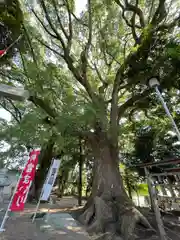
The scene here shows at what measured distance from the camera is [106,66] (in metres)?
8.18

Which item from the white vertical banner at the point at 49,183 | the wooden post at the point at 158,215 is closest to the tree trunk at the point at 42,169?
the white vertical banner at the point at 49,183

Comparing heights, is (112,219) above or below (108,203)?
below

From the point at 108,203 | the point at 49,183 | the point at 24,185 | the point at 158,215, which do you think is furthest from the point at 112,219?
the point at 24,185

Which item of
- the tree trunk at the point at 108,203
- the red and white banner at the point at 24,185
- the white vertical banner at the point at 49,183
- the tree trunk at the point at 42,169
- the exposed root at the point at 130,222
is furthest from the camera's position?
the tree trunk at the point at 42,169

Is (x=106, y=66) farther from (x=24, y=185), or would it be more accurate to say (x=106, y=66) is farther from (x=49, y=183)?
(x=24, y=185)

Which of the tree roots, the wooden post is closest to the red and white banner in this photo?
the tree roots

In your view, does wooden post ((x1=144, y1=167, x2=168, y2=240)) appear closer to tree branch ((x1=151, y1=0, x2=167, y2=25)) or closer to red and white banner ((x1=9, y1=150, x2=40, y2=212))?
red and white banner ((x1=9, y1=150, x2=40, y2=212))

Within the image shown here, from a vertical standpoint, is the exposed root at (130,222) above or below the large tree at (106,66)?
below

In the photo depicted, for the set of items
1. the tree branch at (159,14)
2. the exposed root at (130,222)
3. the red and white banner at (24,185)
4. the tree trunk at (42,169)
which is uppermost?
the tree branch at (159,14)

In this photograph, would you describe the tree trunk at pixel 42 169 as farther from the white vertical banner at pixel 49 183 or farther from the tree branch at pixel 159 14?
the tree branch at pixel 159 14

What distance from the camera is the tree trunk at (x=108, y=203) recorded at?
4.30 metres

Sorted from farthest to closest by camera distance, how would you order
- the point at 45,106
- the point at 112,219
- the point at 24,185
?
the point at 45,106
the point at 112,219
the point at 24,185

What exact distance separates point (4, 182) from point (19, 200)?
9593 millimetres

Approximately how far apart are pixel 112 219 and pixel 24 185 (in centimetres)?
Result: 275
